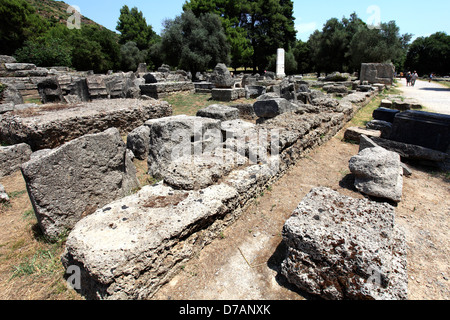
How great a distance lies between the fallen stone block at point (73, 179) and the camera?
2618mm

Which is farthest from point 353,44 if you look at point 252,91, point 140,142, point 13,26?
point 13,26

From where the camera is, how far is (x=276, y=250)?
2545 mm

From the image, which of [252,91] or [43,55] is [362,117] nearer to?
[252,91]

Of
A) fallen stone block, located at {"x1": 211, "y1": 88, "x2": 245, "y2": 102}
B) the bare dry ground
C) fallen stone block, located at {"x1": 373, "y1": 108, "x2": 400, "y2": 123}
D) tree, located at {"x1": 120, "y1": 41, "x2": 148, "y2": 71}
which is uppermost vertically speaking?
tree, located at {"x1": 120, "y1": 41, "x2": 148, "y2": 71}

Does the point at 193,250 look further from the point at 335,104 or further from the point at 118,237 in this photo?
the point at 335,104

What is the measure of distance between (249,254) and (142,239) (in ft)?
3.82

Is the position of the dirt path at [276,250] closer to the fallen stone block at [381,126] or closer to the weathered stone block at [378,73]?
the fallen stone block at [381,126]

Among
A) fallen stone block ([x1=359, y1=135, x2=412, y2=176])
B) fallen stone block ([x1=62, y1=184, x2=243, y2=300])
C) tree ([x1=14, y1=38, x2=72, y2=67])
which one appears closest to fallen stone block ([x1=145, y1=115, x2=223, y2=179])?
fallen stone block ([x1=62, y1=184, x2=243, y2=300])

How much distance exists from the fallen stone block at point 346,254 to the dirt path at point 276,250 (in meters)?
0.26

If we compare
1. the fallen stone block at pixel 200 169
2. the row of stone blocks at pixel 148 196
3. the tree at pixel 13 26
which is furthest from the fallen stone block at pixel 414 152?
the tree at pixel 13 26

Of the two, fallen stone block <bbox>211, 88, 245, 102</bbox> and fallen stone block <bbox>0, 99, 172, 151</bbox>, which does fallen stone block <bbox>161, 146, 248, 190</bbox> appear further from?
fallen stone block <bbox>211, 88, 245, 102</bbox>

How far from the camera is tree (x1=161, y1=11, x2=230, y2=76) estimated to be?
20.5 meters

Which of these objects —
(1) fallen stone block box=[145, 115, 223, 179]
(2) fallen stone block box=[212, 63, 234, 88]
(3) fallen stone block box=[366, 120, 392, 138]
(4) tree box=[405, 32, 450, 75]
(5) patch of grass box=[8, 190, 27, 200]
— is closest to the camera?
(5) patch of grass box=[8, 190, 27, 200]

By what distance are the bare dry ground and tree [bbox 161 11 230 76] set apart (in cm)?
1920
